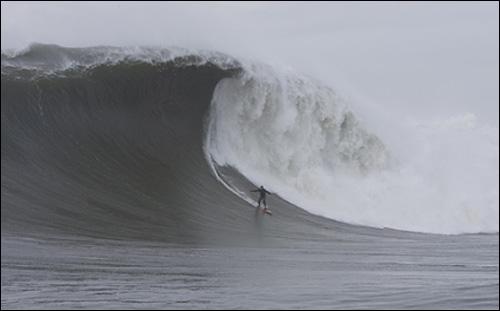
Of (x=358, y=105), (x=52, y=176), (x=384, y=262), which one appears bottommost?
(x=384, y=262)

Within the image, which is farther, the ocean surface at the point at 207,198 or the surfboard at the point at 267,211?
the surfboard at the point at 267,211

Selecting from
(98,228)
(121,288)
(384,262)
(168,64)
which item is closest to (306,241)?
(384,262)

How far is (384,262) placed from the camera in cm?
1137

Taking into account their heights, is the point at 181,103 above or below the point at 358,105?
below

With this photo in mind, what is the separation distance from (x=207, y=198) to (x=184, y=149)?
6.91 ft

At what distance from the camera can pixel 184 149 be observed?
17.0 meters

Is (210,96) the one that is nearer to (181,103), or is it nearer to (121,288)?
(181,103)

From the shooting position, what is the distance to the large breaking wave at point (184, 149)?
41.3 feet

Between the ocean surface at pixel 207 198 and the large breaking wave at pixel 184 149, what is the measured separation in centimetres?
3

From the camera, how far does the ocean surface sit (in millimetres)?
9109

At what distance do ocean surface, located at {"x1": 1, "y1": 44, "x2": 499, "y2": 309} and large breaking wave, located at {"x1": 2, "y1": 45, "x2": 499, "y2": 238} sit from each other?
0.11 ft

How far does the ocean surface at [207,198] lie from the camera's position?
9109 mm

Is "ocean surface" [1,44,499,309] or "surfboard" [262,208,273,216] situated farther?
"surfboard" [262,208,273,216]

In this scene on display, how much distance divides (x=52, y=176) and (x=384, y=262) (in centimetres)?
462
